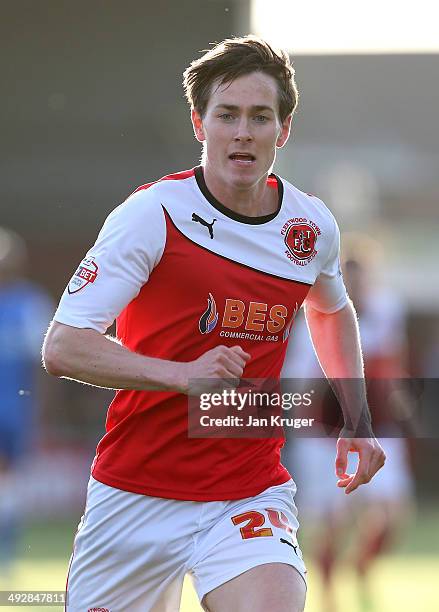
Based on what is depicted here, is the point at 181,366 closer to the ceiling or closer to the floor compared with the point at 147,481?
closer to the ceiling

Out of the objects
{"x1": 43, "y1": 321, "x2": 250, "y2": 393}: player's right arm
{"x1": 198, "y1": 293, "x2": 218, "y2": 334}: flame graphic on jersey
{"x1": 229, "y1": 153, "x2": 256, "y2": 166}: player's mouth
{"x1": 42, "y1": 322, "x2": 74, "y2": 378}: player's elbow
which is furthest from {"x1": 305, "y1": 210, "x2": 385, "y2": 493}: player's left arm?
{"x1": 42, "y1": 322, "x2": 74, "y2": 378}: player's elbow

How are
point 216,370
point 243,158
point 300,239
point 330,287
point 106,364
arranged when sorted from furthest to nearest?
1. point 330,287
2. point 300,239
3. point 243,158
4. point 106,364
5. point 216,370

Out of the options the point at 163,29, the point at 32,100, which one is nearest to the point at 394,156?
the point at 32,100

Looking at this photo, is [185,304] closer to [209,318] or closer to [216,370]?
[209,318]

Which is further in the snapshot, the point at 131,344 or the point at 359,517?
the point at 359,517

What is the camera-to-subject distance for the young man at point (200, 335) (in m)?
3.92

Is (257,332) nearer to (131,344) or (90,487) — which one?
(131,344)

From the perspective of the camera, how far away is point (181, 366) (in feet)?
12.3

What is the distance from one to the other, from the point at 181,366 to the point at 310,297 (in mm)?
969

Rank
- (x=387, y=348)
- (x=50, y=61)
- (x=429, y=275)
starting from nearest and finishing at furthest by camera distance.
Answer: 1. (x=387, y=348)
2. (x=50, y=61)
3. (x=429, y=275)

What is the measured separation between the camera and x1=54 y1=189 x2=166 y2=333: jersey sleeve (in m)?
3.87

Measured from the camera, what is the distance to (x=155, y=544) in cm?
404

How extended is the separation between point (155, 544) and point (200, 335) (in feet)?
2.21

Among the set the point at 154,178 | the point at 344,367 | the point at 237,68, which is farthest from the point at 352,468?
the point at 154,178
